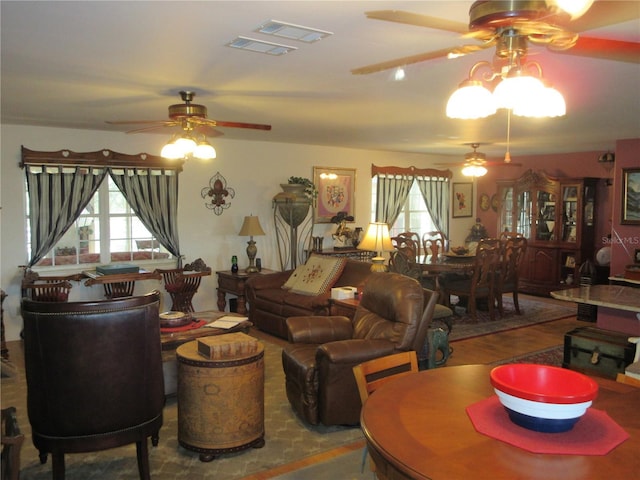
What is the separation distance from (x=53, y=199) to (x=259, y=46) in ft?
13.5

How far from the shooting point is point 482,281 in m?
6.98

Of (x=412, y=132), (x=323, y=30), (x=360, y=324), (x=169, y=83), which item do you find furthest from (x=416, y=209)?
(x=323, y=30)

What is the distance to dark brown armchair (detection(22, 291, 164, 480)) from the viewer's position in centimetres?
266

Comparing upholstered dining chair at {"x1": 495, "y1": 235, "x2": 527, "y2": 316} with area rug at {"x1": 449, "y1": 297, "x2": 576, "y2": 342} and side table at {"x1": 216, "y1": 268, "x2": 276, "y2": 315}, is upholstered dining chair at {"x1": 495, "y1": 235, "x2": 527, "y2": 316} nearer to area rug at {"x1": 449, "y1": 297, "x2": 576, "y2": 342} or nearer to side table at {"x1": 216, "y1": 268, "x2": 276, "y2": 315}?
area rug at {"x1": 449, "y1": 297, "x2": 576, "y2": 342}

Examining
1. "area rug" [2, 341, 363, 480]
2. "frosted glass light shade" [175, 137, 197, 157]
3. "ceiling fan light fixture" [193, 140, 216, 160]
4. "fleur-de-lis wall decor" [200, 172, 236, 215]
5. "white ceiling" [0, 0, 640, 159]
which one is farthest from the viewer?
"fleur-de-lis wall decor" [200, 172, 236, 215]

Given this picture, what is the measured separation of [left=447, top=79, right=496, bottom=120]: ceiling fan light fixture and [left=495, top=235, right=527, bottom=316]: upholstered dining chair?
5343 millimetres

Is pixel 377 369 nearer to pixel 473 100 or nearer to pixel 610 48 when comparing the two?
pixel 473 100

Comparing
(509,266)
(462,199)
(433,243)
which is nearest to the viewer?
(509,266)

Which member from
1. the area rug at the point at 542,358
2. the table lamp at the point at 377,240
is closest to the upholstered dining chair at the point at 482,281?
the area rug at the point at 542,358

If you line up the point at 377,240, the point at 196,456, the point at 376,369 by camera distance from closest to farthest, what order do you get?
the point at 376,369 → the point at 196,456 → the point at 377,240

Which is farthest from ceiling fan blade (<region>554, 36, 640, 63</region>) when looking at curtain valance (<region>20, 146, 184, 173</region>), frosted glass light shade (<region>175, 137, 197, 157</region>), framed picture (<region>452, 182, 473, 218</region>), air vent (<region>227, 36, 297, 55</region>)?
framed picture (<region>452, 182, 473, 218</region>)

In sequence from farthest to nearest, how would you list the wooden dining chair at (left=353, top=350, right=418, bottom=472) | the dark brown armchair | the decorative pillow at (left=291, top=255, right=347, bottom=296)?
the decorative pillow at (left=291, top=255, right=347, bottom=296) → the dark brown armchair → the wooden dining chair at (left=353, top=350, right=418, bottom=472)

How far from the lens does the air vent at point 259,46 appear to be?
8.99ft

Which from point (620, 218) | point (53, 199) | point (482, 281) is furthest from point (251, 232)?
point (620, 218)
